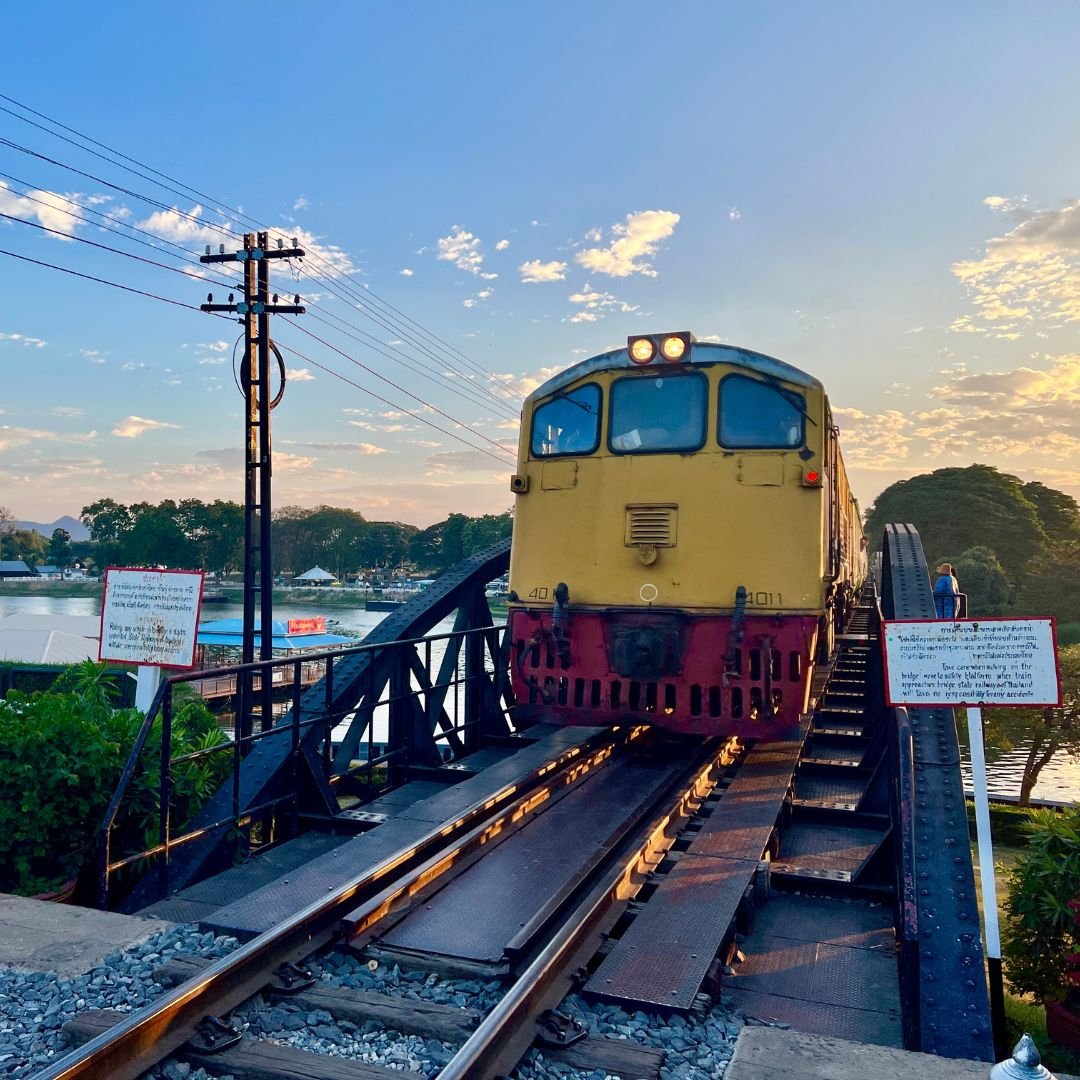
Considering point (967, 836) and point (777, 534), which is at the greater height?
point (777, 534)

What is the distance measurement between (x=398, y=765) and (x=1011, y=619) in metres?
5.42

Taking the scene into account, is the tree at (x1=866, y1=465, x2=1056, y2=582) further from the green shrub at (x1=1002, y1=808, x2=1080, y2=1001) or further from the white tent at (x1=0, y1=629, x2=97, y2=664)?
the green shrub at (x1=1002, y1=808, x2=1080, y2=1001)

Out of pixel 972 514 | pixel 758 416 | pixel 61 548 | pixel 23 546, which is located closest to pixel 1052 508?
pixel 972 514

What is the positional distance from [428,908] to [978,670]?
3.29m

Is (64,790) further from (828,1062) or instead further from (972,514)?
(972,514)

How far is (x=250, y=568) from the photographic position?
42.7 feet

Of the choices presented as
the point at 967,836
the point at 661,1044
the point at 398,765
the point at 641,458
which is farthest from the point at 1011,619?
the point at 398,765

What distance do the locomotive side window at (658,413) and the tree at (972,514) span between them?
5073cm

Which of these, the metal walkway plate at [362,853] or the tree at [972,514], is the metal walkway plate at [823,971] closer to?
the metal walkway plate at [362,853]

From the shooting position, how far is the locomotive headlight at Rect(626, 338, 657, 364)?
8.06 metres

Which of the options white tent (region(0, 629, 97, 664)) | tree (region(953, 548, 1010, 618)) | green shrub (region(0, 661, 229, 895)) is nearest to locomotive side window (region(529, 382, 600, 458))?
green shrub (region(0, 661, 229, 895))

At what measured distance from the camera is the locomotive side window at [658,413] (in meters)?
8.01

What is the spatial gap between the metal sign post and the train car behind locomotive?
209 centimetres

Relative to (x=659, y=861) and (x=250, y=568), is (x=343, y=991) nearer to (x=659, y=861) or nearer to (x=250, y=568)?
(x=659, y=861)
